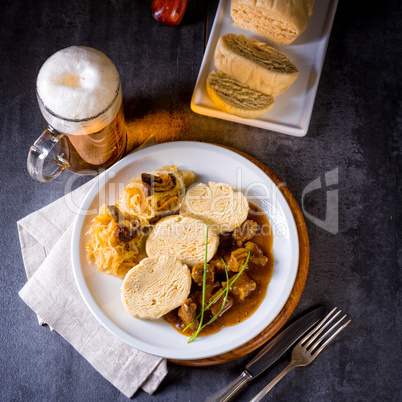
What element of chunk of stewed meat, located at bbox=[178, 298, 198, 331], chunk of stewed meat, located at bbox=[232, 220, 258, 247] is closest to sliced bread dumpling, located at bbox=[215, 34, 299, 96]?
chunk of stewed meat, located at bbox=[232, 220, 258, 247]

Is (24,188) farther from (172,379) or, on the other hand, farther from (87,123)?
(172,379)

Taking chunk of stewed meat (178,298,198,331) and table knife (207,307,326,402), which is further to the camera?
table knife (207,307,326,402)

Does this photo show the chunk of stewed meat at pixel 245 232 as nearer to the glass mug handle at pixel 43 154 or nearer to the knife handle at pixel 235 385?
the knife handle at pixel 235 385

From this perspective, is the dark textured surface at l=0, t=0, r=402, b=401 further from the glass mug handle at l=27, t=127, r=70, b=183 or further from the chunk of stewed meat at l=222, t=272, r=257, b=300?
the chunk of stewed meat at l=222, t=272, r=257, b=300

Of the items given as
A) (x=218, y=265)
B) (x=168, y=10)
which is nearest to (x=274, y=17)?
(x=168, y=10)

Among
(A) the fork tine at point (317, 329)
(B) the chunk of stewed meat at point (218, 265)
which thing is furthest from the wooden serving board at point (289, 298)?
(B) the chunk of stewed meat at point (218, 265)
